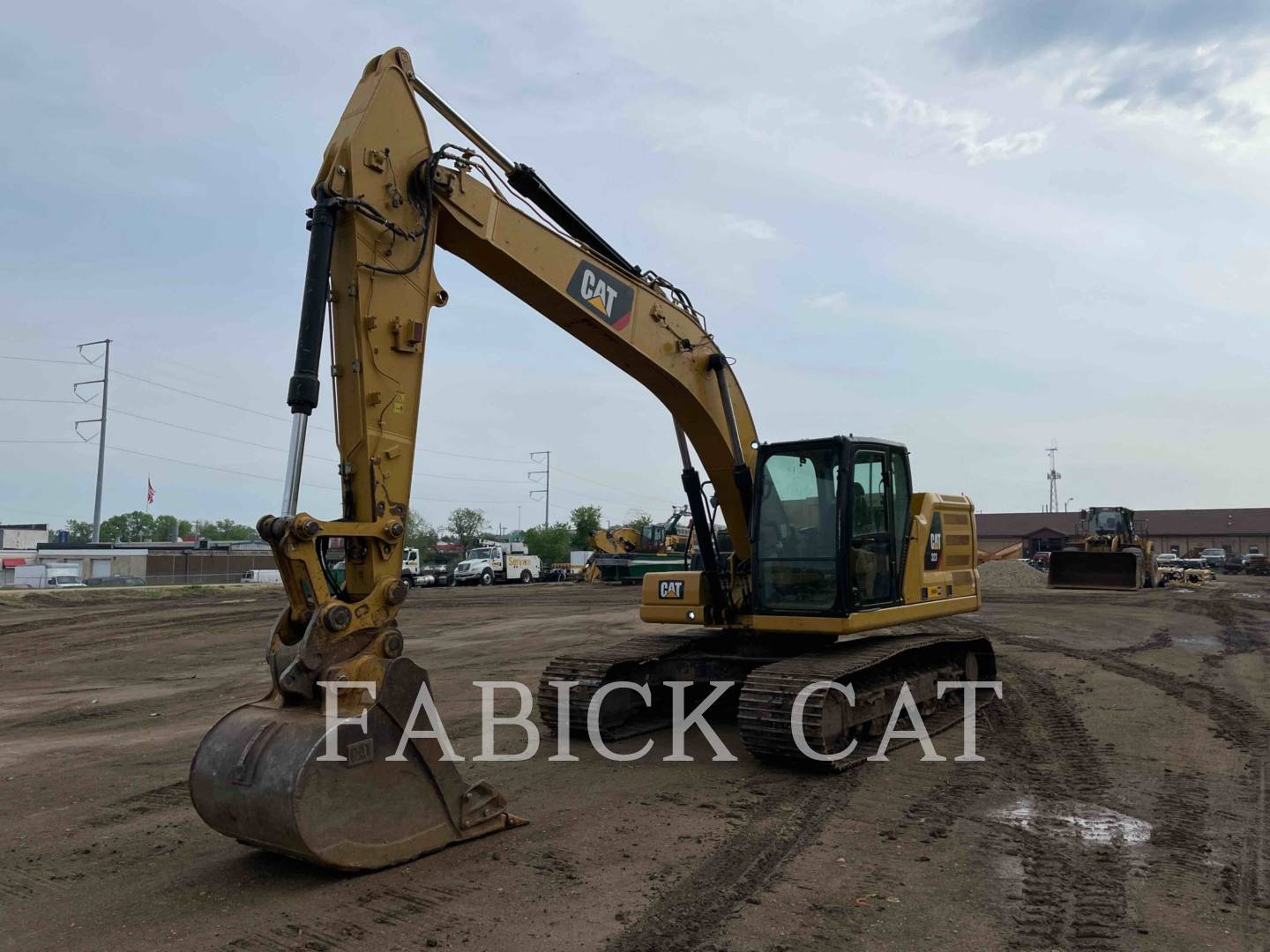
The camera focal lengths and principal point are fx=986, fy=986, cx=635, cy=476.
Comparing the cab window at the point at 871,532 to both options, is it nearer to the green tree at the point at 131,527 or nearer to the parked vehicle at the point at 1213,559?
the parked vehicle at the point at 1213,559

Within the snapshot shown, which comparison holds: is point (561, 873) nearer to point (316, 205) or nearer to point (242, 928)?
point (242, 928)

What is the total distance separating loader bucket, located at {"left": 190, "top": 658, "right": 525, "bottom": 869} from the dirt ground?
0.20m

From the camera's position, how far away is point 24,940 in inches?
170

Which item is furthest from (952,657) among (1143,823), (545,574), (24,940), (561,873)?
(545,574)

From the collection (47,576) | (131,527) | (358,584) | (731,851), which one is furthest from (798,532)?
(131,527)


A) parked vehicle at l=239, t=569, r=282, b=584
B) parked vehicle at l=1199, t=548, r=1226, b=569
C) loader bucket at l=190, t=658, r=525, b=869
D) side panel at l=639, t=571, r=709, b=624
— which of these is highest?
parked vehicle at l=1199, t=548, r=1226, b=569

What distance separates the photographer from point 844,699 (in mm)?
7574

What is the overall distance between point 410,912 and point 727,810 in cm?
239

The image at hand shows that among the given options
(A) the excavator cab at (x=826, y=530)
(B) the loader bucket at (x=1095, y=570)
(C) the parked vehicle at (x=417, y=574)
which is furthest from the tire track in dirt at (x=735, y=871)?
(C) the parked vehicle at (x=417, y=574)

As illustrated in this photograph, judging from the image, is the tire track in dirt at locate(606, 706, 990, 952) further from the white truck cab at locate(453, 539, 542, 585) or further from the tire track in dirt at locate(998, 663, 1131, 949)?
the white truck cab at locate(453, 539, 542, 585)

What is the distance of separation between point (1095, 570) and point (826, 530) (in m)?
25.2

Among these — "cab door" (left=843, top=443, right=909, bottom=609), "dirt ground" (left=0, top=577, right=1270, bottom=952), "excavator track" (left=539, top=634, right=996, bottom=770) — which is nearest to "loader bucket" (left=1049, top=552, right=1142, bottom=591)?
"dirt ground" (left=0, top=577, right=1270, bottom=952)

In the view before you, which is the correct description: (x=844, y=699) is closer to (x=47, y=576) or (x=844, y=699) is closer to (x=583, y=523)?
(x=47, y=576)

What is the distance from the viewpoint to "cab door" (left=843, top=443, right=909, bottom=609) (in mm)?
7953
